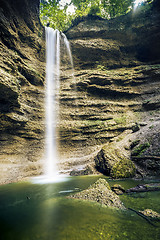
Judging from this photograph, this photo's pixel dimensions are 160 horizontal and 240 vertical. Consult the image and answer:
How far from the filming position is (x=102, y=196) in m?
4.60

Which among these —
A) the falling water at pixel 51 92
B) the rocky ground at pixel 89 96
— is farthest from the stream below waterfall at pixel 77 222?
the falling water at pixel 51 92

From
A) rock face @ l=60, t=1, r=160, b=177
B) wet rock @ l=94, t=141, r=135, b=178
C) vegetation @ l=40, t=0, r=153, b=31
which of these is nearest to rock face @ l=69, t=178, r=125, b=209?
wet rock @ l=94, t=141, r=135, b=178

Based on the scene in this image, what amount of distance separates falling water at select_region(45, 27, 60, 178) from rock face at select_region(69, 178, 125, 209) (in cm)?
780

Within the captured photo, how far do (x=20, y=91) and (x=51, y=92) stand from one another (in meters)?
4.57

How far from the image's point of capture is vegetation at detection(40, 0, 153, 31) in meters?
25.2

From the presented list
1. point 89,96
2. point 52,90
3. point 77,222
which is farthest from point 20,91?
point 77,222

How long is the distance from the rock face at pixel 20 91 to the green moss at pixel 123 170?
737 cm

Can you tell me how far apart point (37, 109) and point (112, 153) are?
1125 cm

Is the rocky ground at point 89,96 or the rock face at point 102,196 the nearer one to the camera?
the rock face at point 102,196

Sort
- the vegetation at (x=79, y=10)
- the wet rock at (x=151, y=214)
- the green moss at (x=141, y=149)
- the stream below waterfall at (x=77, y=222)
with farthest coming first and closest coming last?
the vegetation at (x=79, y=10) → the green moss at (x=141, y=149) → the wet rock at (x=151, y=214) → the stream below waterfall at (x=77, y=222)

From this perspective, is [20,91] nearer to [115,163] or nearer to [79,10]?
[115,163]

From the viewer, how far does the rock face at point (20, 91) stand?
12643 millimetres

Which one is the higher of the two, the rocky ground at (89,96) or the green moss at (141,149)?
the rocky ground at (89,96)

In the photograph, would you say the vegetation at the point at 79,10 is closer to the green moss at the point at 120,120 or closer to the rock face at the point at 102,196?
the green moss at the point at 120,120
